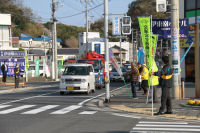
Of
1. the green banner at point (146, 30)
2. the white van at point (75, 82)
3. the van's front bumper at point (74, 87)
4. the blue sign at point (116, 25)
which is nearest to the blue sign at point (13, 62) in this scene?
the white van at point (75, 82)

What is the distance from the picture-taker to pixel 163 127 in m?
10.5

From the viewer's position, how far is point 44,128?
1034 centimetres

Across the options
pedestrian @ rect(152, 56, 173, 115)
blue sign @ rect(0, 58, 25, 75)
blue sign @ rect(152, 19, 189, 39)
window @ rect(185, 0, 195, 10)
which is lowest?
pedestrian @ rect(152, 56, 173, 115)

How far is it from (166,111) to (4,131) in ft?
20.1

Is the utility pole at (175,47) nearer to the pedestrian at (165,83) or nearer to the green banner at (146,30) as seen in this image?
the green banner at (146,30)

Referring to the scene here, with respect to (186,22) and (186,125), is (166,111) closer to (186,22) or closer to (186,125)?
(186,125)

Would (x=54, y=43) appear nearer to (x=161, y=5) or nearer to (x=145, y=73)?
(x=145, y=73)

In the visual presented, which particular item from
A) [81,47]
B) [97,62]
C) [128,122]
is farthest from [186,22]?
[81,47]

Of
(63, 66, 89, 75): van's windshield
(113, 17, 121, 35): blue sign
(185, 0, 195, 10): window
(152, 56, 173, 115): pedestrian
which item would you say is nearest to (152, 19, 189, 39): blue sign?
(113, 17, 121, 35): blue sign

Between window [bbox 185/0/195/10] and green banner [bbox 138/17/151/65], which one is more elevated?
window [bbox 185/0/195/10]

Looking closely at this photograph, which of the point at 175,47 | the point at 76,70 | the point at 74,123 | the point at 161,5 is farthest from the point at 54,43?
the point at 74,123

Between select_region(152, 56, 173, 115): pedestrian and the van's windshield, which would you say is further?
the van's windshield

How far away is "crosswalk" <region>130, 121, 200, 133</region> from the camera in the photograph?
9969mm

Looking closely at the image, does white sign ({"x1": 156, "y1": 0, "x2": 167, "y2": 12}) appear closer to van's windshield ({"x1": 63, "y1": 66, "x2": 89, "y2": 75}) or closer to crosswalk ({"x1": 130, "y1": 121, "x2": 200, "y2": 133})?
crosswalk ({"x1": 130, "y1": 121, "x2": 200, "y2": 133})
